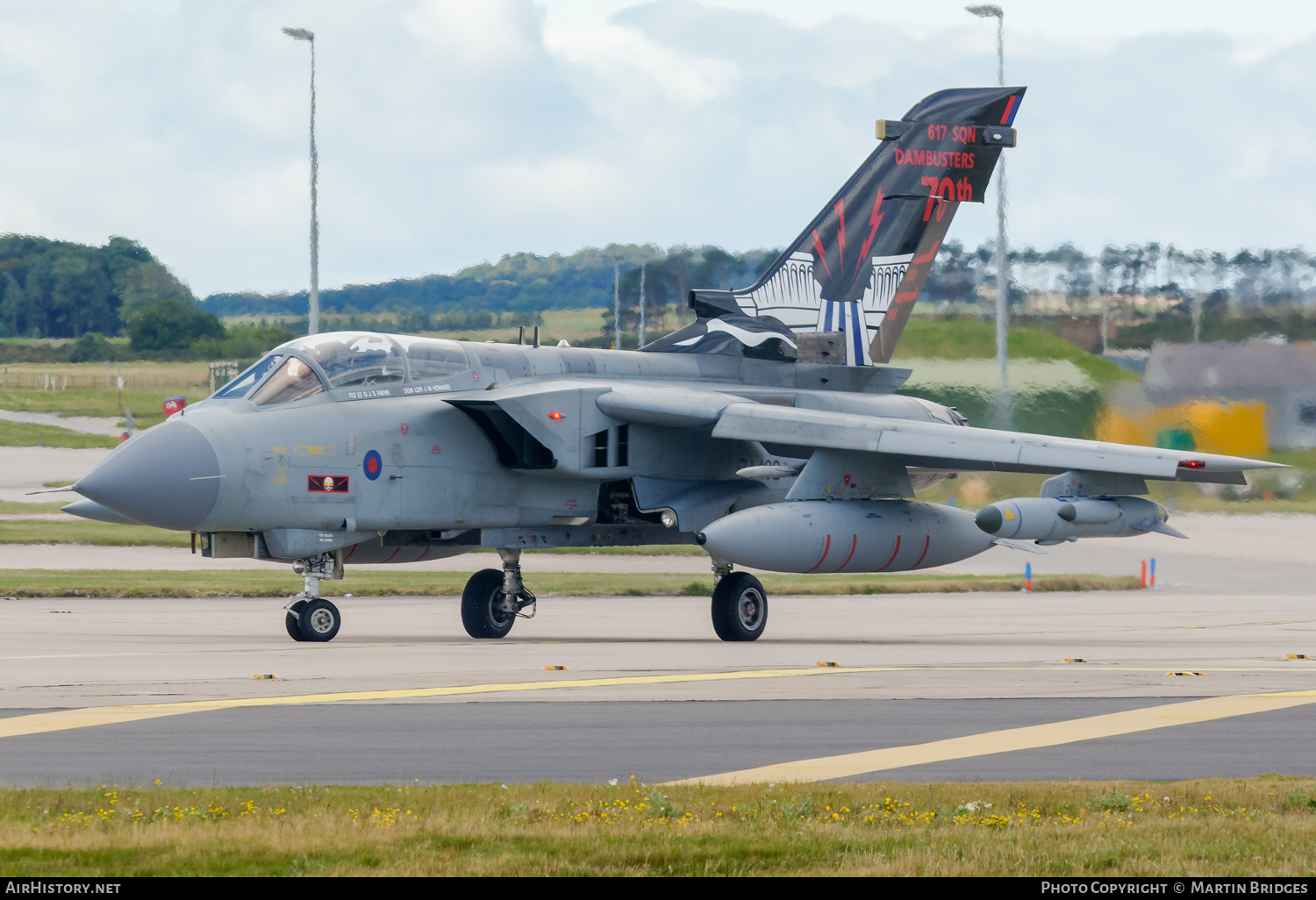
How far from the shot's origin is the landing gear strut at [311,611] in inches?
655

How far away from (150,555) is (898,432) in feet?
74.9

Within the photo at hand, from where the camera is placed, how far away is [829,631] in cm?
2059

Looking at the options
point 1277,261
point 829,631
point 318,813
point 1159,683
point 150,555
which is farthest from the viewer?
point 150,555

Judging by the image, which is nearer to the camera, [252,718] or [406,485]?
[252,718]

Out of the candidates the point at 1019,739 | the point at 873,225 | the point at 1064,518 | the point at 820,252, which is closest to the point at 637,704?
the point at 1019,739

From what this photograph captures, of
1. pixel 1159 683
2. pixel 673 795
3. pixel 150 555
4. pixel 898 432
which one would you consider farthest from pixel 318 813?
pixel 150 555

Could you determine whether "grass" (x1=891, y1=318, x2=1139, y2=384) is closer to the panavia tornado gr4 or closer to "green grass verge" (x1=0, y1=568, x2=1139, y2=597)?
the panavia tornado gr4

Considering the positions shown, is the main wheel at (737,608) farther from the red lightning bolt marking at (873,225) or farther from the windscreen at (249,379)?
the windscreen at (249,379)

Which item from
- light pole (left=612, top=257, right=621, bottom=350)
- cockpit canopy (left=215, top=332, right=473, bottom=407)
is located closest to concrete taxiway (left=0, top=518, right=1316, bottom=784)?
cockpit canopy (left=215, top=332, right=473, bottom=407)

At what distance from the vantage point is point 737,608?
1823 cm

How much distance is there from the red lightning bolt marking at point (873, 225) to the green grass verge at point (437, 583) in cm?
800

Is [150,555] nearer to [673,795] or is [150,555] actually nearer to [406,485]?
[406,485]

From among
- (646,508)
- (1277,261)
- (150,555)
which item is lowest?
(150,555)

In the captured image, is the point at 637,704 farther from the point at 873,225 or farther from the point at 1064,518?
the point at 873,225
